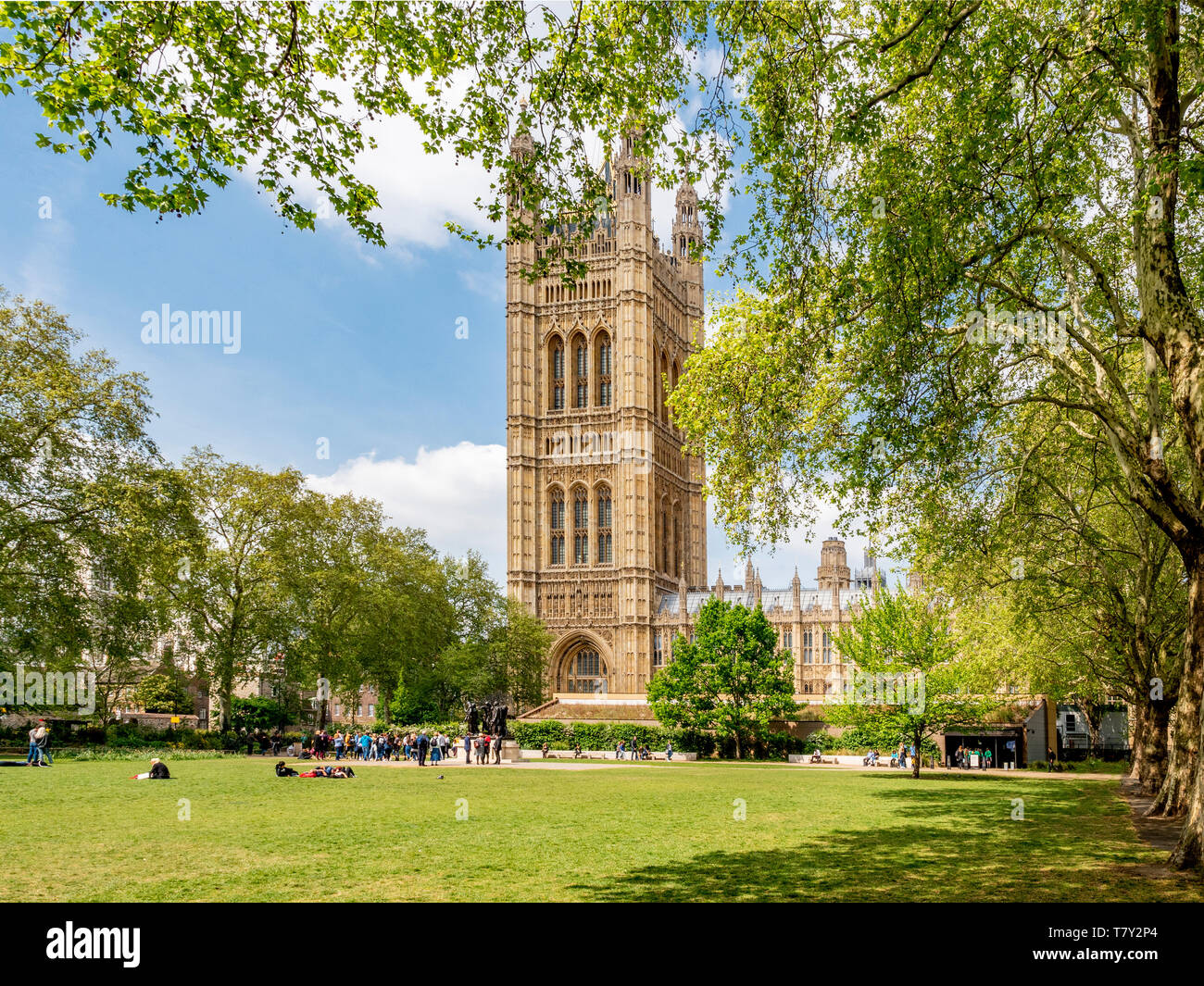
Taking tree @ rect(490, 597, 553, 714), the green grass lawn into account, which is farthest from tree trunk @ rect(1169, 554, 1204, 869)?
tree @ rect(490, 597, 553, 714)

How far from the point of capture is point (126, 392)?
1282 inches

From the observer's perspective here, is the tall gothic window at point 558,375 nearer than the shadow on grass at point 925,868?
No

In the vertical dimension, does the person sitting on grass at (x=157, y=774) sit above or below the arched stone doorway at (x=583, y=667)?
above

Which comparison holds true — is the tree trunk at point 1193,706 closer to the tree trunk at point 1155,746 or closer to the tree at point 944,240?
the tree at point 944,240

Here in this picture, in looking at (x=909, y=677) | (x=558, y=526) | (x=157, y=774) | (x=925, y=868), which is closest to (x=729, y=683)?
(x=909, y=677)

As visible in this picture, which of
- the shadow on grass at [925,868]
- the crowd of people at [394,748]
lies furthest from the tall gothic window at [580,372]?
the shadow on grass at [925,868]

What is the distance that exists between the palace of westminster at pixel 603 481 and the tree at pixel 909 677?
44517 mm

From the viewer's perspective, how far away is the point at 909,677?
120 ft

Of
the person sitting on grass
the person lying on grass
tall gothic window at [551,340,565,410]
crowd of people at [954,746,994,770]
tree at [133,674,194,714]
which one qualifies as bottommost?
crowd of people at [954,746,994,770]

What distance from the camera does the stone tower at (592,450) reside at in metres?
85.4

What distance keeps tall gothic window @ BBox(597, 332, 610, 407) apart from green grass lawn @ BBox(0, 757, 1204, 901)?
66662mm

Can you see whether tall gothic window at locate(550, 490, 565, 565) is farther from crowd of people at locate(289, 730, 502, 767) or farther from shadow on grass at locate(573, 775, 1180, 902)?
shadow on grass at locate(573, 775, 1180, 902)

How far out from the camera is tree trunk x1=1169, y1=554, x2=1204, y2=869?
38.0 feet
